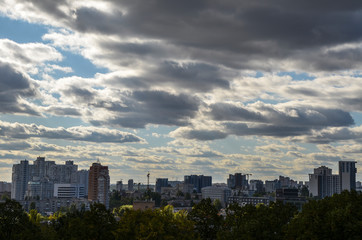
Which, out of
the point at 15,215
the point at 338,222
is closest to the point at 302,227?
the point at 338,222

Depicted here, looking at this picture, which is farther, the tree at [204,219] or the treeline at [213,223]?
the tree at [204,219]

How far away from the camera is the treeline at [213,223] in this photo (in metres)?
50.6

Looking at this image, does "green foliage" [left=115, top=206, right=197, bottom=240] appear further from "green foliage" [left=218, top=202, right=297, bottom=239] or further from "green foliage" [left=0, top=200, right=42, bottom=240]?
"green foliage" [left=0, top=200, right=42, bottom=240]

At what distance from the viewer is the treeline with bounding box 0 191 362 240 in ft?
166

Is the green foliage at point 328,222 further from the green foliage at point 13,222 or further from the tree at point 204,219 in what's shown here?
the green foliage at point 13,222

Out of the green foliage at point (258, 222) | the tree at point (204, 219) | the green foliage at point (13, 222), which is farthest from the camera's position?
the tree at point (204, 219)

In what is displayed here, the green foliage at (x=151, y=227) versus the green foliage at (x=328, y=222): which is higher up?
the green foliage at (x=328, y=222)

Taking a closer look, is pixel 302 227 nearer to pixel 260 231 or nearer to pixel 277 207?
pixel 260 231


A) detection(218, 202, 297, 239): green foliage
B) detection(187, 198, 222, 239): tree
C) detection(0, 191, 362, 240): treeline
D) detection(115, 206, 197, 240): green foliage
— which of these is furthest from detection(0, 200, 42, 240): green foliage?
detection(218, 202, 297, 239): green foliage

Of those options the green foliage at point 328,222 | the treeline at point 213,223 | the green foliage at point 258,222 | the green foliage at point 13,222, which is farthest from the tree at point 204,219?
the green foliage at point 13,222

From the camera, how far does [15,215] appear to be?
2500 inches

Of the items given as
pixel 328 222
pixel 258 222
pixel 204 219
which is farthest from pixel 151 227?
pixel 328 222

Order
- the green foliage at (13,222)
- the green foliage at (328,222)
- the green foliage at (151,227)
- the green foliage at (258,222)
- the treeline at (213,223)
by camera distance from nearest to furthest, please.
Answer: the green foliage at (328,222) < the treeline at (213,223) < the green foliage at (258,222) < the green foliage at (151,227) < the green foliage at (13,222)

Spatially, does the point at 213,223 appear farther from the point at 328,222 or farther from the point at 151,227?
the point at 328,222
